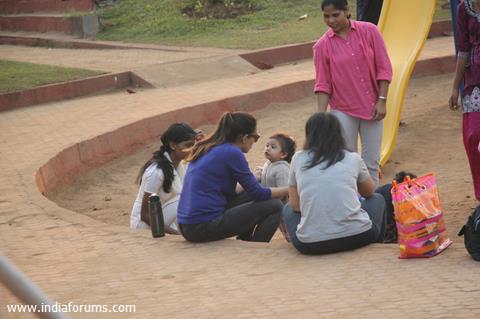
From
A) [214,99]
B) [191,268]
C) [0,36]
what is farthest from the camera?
[0,36]

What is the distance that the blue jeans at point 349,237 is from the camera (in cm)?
696

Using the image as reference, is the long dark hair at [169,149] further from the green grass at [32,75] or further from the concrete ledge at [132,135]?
the green grass at [32,75]

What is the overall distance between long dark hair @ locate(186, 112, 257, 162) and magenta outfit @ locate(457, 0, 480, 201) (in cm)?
171

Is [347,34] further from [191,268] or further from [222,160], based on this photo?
[191,268]

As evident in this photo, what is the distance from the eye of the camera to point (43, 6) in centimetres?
2434

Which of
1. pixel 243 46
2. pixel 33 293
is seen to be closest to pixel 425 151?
pixel 243 46

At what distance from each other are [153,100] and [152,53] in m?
4.56

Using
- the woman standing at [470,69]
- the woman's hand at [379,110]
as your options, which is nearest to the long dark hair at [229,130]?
the woman's hand at [379,110]

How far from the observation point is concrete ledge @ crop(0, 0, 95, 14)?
23516mm

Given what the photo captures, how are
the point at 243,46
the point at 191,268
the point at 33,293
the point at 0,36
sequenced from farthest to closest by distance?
the point at 0,36 → the point at 243,46 → the point at 191,268 → the point at 33,293

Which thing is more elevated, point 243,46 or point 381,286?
point 381,286

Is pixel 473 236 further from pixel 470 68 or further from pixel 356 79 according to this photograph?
pixel 356 79

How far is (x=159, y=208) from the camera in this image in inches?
315

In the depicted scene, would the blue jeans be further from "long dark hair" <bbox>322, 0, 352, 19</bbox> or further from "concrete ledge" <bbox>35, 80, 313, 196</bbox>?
"concrete ledge" <bbox>35, 80, 313, 196</bbox>
